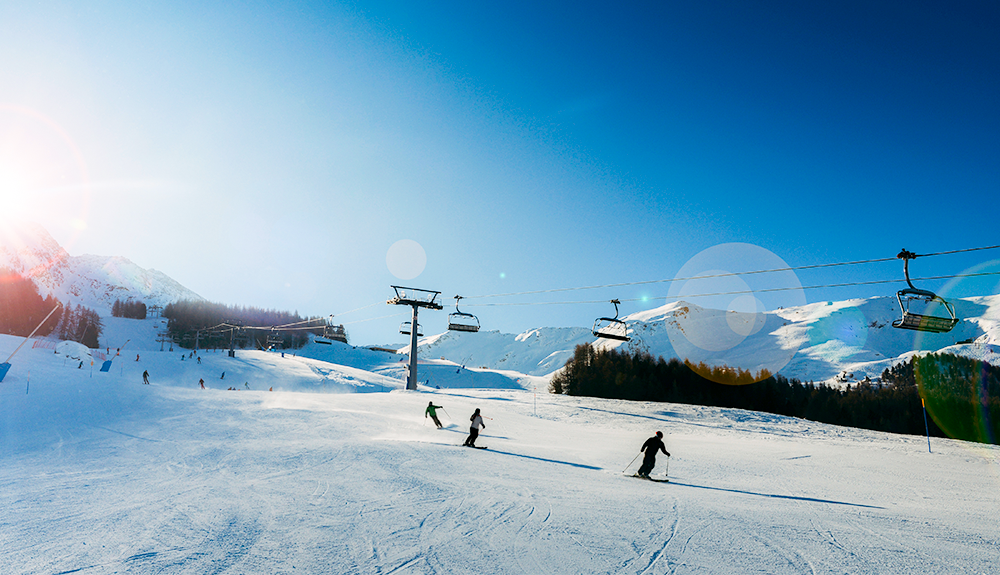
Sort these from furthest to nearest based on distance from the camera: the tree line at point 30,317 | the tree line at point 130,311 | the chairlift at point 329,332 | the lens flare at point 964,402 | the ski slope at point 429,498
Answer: the tree line at point 130,311 < the tree line at point 30,317 < the lens flare at point 964,402 < the chairlift at point 329,332 < the ski slope at point 429,498

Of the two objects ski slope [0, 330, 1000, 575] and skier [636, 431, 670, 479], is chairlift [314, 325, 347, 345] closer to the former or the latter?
ski slope [0, 330, 1000, 575]

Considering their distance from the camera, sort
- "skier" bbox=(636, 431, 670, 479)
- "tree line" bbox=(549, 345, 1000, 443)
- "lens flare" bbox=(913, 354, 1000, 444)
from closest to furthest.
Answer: "skier" bbox=(636, 431, 670, 479) < "tree line" bbox=(549, 345, 1000, 443) < "lens flare" bbox=(913, 354, 1000, 444)

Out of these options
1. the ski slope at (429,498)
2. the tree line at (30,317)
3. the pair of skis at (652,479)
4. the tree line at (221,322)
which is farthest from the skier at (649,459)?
the tree line at (30,317)

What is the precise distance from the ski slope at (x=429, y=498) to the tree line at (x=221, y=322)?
8249 cm

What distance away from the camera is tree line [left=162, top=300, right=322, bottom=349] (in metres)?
116

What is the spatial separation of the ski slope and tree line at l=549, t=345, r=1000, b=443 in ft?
105

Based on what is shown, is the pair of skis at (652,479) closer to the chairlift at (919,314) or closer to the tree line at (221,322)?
the chairlift at (919,314)

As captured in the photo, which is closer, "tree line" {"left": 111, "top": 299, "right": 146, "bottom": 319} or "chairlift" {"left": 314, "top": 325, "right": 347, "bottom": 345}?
"chairlift" {"left": 314, "top": 325, "right": 347, "bottom": 345}

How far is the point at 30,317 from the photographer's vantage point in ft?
344

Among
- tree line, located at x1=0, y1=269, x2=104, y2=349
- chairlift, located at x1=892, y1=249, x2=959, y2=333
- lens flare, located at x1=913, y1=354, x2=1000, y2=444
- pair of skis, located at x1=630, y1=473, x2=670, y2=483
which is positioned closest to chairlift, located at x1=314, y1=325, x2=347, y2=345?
pair of skis, located at x1=630, y1=473, x2=670, y2=483

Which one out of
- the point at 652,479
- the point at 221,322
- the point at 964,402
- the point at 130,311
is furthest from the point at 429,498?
the point at 130,311

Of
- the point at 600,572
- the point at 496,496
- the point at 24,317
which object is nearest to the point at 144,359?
the point at 496,496

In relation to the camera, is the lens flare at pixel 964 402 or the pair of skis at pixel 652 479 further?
the lens flare at pixel 964 402

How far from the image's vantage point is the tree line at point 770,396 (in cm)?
5375
